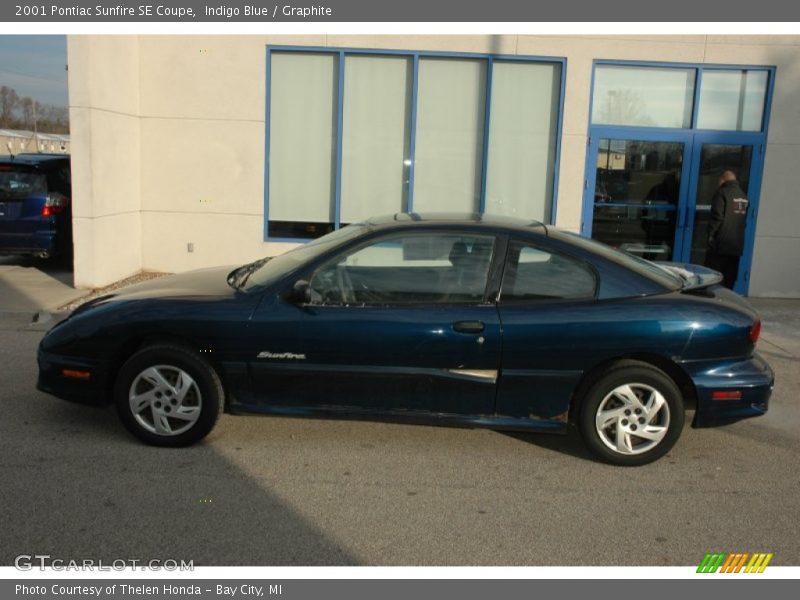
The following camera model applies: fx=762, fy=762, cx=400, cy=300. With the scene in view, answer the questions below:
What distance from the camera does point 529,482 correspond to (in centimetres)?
448

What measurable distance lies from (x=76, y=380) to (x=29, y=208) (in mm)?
6517

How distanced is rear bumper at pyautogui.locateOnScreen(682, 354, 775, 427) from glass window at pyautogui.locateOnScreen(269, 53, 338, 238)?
710cm

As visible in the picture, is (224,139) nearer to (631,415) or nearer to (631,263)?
(631,263)

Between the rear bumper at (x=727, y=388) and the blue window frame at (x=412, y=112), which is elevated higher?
the blue window frame at (x=412, y=112)

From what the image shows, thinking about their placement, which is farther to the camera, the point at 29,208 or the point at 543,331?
the point at 29,208

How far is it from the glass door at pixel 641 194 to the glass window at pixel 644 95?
1.01 feet

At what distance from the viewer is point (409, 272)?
4.86 metres

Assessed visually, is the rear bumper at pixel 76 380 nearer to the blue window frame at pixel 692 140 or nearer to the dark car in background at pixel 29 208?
the dark car in background at pixel 29 208

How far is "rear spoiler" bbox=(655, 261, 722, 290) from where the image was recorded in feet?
16.7

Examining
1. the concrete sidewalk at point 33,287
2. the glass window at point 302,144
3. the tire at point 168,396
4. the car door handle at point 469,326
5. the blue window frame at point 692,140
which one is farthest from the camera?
the glass window at point 302,144

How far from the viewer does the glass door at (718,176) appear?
33.9ft

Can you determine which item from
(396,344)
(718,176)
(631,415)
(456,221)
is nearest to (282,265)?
(396,344)

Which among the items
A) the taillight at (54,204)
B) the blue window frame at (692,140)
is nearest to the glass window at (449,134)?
the blue window frame at (692,140)

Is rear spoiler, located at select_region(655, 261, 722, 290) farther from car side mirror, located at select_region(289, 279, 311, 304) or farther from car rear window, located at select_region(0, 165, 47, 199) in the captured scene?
car rear window, located at select_region(0, 165, 47, 199)
